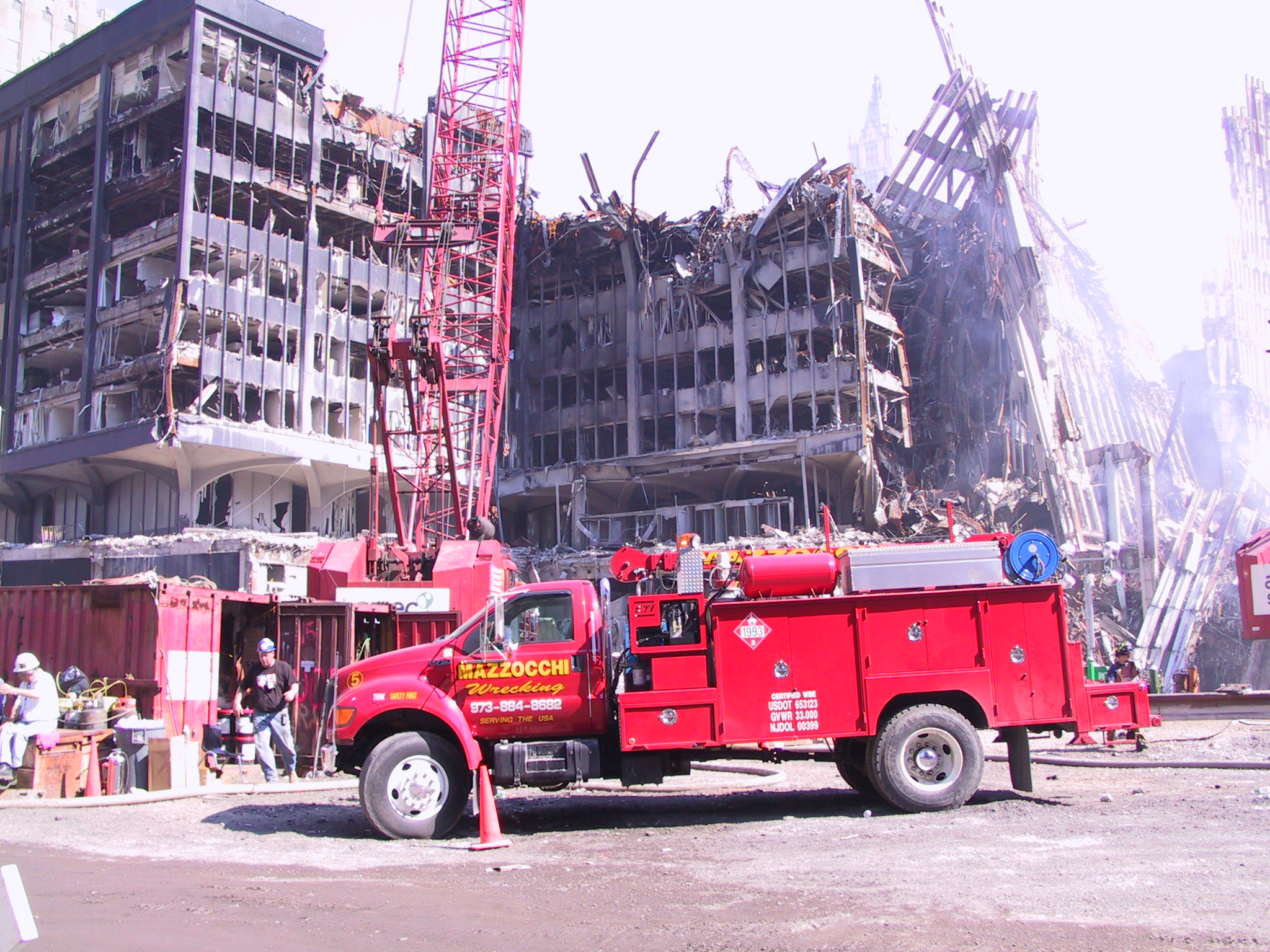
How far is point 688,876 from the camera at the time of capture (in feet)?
25.5

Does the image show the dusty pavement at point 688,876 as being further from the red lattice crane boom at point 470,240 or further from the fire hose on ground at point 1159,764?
the red lattice crane boom at point 470,240

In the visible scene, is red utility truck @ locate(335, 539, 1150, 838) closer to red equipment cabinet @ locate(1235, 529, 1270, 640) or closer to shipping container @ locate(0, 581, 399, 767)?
shipping container @ locate(0, 581, 399, 767)

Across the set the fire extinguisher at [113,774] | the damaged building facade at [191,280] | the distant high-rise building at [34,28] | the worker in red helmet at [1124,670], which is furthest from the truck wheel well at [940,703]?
the distant high-rise building at [34,28]

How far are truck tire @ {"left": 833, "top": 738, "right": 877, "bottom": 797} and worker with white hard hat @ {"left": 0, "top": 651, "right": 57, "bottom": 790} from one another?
29.3ft

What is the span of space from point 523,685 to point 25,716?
626 cm

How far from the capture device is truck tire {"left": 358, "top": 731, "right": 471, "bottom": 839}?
31.8ft

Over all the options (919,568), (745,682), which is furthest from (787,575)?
(919,568)

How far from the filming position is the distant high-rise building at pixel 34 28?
8012 centimetres

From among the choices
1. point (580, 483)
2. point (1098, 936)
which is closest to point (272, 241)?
point (580, 483)

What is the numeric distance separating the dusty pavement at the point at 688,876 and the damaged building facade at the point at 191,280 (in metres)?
35.8

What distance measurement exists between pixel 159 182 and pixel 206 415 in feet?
35.7

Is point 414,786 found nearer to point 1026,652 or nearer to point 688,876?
point 688,876

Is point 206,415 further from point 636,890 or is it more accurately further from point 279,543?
point 636,890

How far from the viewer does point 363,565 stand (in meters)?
24.2
